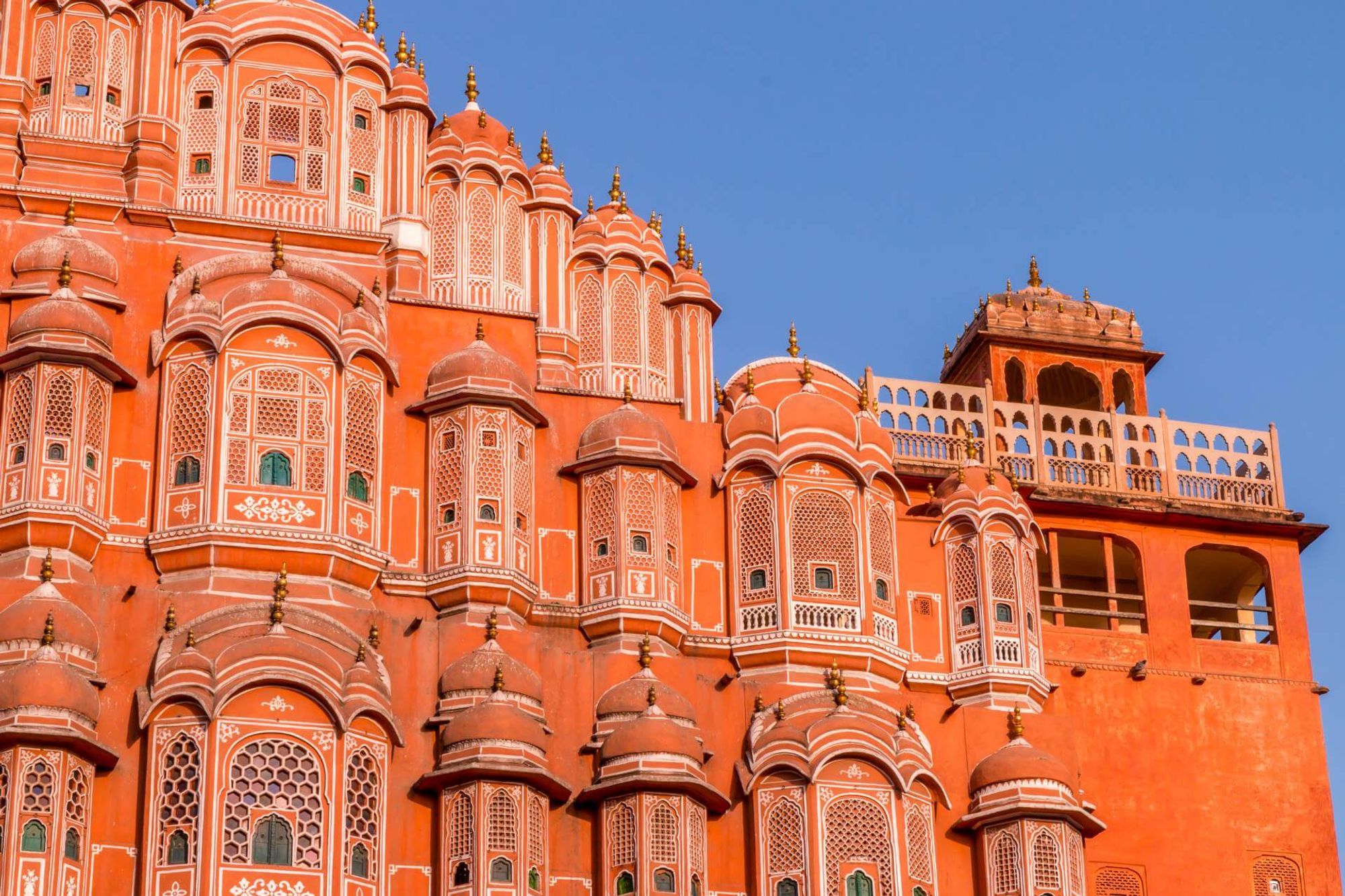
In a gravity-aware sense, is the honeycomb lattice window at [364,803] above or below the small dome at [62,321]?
below

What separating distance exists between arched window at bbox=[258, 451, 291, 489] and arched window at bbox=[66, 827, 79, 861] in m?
5.14

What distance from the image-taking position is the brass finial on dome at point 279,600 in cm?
3225

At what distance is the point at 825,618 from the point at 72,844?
10.4 m

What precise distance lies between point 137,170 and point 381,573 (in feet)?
21.8

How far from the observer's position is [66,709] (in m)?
31.0

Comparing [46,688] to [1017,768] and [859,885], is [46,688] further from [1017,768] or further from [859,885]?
[1017,768]

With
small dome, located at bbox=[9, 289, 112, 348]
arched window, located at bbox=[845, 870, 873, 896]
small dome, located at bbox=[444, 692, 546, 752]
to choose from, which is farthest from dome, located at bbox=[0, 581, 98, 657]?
arched window, located at bbox=[845, 870, 873, 896]

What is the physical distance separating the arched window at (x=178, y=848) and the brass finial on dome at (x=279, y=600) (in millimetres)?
2754

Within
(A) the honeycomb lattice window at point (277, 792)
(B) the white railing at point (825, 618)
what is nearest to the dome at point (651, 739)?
(B) the white railing at point (825, 618)

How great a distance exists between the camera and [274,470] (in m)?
33.8

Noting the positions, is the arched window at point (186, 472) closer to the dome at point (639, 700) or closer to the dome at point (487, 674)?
the dome at point (487, 674)

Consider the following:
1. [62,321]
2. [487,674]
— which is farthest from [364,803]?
[62,321]

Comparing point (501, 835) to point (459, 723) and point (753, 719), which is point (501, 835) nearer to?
point (459, 723)

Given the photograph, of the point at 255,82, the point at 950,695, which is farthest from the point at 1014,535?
the point at 255,82
